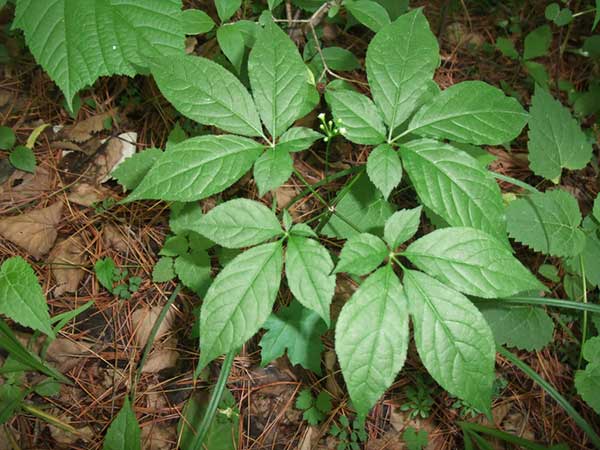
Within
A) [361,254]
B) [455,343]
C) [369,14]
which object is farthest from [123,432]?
[369,14]

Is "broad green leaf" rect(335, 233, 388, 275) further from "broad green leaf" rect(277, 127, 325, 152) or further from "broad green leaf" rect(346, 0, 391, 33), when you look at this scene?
"broad green leaf" rect(346, 0, 391, 33)

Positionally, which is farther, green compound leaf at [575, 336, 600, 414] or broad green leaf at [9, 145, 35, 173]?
broad green leaf at [9, 145, 35, 173]

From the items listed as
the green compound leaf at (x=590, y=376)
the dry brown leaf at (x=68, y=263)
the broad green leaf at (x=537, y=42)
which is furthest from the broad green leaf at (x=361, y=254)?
the broad green leaf at (x=537, y=42)

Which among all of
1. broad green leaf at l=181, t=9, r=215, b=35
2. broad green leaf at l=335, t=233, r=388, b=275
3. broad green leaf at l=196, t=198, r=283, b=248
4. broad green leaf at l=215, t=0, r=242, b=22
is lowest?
broad green leaf at l=335, t=233, r=388, b=275

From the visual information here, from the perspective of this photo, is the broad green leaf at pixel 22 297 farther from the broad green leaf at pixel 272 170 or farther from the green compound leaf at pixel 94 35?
Result: the broad green leaf at pixel 272 170

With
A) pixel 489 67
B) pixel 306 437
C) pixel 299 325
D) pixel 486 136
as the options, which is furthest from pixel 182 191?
pixel 489 67

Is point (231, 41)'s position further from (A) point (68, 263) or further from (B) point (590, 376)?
(B) point (590, 376)

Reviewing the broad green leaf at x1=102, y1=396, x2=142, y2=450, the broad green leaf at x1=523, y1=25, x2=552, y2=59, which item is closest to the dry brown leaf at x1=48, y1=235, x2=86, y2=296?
the broad green leaf at x1=102, y1=396, x2=142, y2=450
